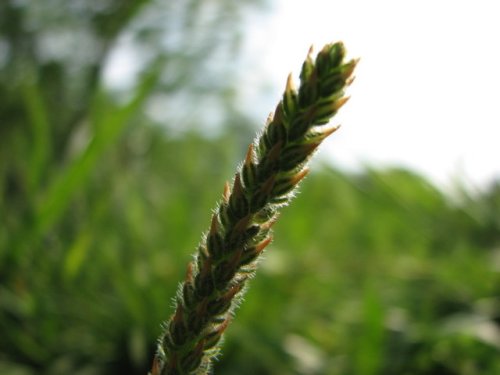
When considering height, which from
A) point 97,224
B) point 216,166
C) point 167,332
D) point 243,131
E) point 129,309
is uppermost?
point 243,131

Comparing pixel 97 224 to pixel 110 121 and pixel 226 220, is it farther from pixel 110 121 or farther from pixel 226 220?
pixel 226 220

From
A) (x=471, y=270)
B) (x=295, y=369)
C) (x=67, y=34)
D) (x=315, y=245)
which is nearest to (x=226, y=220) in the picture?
(x=295, y=369)

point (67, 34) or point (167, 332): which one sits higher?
point (67, 34)

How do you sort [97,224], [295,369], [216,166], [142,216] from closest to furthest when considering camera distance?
1. [295,369]
2. [97,224]
3. [142,216]
4. [216,166]

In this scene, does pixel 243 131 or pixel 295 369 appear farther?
pixel 243 131

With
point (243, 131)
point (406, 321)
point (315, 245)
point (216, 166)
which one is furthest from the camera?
point (243, 131)

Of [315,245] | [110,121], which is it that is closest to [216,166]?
[315,245]
